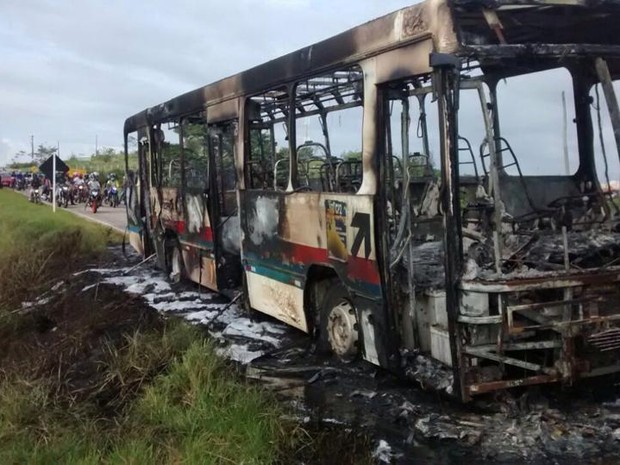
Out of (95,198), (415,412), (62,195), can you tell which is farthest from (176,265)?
(62,195)

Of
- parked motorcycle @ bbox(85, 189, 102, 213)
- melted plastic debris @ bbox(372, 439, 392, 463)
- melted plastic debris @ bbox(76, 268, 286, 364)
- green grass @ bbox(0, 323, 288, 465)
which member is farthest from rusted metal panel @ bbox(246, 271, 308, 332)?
parked motorcycle @ bbox(85, 189, 102, 213)

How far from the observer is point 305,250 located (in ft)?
21.7

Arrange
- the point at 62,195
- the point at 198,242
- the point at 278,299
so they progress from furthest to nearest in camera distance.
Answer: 1. the point at 62,195
2. the point at 198,242
3. the point at 278,299

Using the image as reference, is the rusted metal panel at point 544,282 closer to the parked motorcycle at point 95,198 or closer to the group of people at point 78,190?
the parked motorcycle at point 95,198

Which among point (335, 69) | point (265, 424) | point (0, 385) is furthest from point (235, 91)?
point (265, 424)

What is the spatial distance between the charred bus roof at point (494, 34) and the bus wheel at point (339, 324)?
1993 millimetres

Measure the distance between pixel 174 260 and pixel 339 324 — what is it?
5.39 meters

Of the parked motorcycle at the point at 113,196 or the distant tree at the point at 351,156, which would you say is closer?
the distant tree at the point at 351,156

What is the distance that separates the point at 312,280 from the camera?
6730 millimetres

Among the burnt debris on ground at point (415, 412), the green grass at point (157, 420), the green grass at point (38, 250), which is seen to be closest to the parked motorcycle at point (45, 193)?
the green grass at point (38, 250)

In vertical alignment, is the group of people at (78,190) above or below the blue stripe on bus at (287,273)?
above

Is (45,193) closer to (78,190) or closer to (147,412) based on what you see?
(78,190)

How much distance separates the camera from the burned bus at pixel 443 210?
4629mm

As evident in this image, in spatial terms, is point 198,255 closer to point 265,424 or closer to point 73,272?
point 73,272
